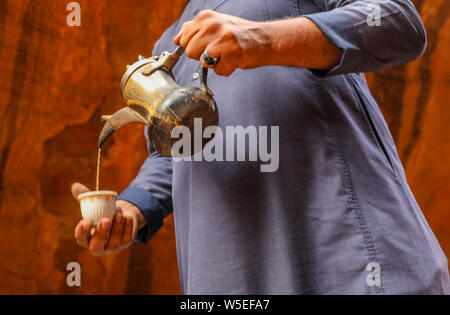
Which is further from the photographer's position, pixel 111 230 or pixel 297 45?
pixel 111 230

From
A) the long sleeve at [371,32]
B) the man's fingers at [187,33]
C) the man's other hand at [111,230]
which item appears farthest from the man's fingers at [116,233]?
the long sleeve at [371,32]

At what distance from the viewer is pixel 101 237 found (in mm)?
893

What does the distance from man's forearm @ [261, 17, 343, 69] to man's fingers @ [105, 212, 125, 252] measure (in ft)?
1.47

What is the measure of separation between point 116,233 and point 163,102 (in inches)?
13.2

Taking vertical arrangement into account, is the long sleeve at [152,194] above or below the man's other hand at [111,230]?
above

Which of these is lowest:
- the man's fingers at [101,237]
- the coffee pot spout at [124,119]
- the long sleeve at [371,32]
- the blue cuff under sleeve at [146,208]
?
the man's fingers at [101,237]

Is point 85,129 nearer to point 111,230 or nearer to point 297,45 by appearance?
point 111,230

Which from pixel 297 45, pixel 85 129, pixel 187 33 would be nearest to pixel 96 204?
pixel 187 33

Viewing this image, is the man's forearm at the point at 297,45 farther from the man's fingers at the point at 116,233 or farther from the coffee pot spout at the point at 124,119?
the man's fingers at the point at 116,233

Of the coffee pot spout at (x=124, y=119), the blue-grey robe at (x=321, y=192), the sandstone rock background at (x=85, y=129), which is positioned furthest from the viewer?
the sandstone rock background at (x=85, y=129)

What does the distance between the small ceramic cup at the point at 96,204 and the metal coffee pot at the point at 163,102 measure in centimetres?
14

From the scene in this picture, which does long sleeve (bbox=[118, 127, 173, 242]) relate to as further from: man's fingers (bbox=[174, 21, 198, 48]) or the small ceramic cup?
man's fingers (bbox=[174, 21, 198, 48])

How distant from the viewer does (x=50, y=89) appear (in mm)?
1729

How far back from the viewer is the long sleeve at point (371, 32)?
2.32 feet
